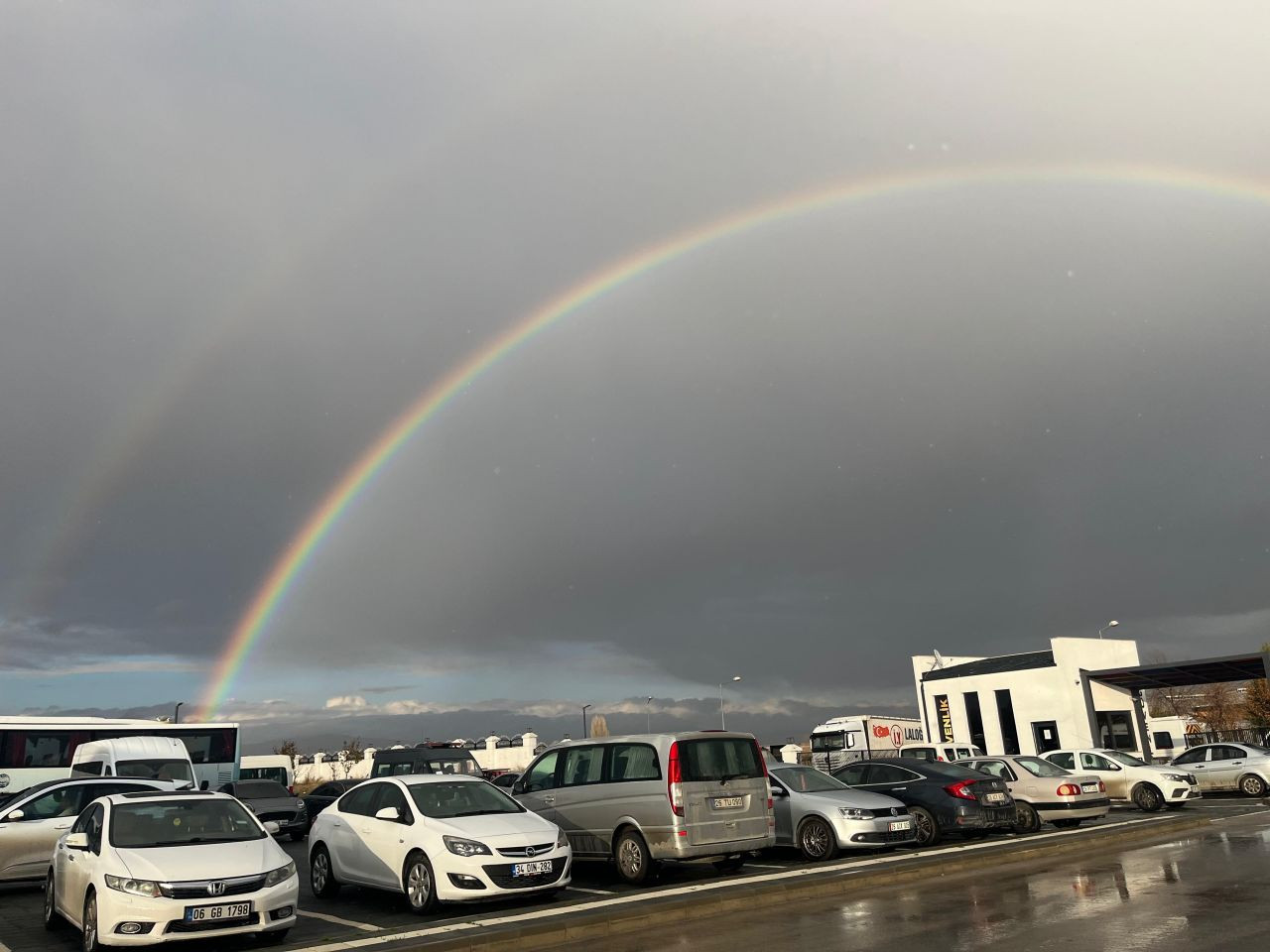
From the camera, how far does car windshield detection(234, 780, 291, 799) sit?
24.9 meters

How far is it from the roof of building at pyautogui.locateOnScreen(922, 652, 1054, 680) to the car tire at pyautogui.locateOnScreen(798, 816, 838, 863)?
3865cm

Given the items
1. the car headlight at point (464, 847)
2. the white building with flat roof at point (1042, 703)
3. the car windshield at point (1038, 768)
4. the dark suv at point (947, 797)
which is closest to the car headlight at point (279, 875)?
the car headlight at point (464, 847)

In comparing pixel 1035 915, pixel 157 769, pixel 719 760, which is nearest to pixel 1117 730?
pixel 719 760

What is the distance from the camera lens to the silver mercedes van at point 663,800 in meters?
12.9

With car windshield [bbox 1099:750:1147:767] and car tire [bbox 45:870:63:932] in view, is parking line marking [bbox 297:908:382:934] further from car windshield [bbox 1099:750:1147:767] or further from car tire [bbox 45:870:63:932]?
car windshield [bbox 1099:750:1147:767]

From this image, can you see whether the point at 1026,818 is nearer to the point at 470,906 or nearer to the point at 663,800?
the point at 663,800

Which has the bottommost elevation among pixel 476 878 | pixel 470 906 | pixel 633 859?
pixel 470 906

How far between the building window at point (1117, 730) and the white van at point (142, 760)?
40.9 metres

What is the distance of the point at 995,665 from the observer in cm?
5603

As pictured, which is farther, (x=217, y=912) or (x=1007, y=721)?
(x=1007, y=721)

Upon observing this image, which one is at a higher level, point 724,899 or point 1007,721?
point 1007,721

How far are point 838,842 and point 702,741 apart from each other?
3602 millimetres

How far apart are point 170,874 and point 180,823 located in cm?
130

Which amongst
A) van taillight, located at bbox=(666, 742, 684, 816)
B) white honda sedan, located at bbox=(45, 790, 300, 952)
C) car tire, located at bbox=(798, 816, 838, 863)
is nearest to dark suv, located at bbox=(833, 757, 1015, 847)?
car tire, located at bbox=(798, 816, 838, 863)
